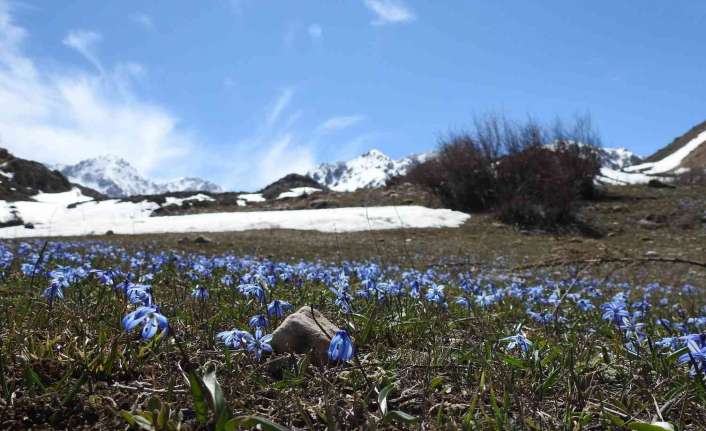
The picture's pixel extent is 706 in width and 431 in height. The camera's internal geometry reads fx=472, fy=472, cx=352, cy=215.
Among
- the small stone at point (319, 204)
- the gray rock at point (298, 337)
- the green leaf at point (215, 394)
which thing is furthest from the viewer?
the small stone at point (319, 204)

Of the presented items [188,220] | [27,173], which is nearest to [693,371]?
[188,220]

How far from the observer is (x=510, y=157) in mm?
24094

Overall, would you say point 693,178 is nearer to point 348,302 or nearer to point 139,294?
point 348,302

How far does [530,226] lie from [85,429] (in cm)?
2092

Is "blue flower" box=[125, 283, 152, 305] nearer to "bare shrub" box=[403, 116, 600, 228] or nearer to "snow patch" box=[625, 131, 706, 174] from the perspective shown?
"bare shrub" box=[403, 116, 600, 228]

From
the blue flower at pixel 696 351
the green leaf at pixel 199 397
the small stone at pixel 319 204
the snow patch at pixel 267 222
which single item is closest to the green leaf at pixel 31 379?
the green leaf at pixel 199 397

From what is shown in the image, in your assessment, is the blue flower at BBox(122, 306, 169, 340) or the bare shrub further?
the bare shrub

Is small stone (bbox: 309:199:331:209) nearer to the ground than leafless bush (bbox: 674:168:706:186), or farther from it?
nearer to the ground

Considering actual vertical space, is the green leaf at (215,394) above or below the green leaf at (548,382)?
above

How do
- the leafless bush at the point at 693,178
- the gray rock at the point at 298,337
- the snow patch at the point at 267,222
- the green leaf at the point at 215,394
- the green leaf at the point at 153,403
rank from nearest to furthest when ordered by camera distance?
the green leaf at the point at 215,394 → the green leaf at the point at 153,403 → the gray rock at the point at 298,337 → the snow patch at the point at 267,222 → the leafless bush at the point at 693,178

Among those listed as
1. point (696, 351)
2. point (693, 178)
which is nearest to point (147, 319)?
Result: point (696, 351)

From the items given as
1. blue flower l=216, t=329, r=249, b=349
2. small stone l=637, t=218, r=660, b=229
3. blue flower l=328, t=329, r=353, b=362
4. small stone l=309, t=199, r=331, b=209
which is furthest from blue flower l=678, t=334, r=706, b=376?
small stone l=309, t=199, r=331, b=209

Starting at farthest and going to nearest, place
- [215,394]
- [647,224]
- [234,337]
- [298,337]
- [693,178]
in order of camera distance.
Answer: [693,178], [647,224], [298,337], [234,337], [215,394]

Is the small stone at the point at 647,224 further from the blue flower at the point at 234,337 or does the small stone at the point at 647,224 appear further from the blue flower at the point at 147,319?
the blue flower at the point at 147,319
